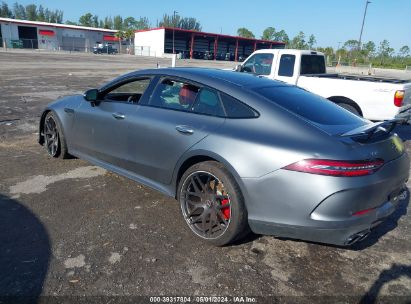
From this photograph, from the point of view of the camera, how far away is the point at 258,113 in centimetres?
318

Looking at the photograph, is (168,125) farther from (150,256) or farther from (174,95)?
(150,256)

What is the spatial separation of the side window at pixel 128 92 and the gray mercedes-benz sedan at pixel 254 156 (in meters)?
0.23

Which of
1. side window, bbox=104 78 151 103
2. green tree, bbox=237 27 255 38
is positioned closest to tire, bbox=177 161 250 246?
side window, bbox=104 78 151 103

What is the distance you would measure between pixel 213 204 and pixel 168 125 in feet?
3.11

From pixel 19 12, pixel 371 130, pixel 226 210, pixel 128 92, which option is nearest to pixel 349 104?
pixel 128 92

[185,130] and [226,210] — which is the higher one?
[185,130]

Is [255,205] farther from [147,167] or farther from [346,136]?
[147,167]

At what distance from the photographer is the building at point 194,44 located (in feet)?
240

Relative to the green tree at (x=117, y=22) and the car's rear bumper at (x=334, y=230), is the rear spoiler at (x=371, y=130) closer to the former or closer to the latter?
the car's rear bumper at (x=334, y=230)

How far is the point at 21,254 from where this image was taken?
299 centimetres

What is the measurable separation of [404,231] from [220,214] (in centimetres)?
207

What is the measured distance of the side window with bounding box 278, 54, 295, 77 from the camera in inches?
343

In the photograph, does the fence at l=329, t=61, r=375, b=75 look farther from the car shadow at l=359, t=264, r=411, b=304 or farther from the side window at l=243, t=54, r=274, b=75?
the car shadow at l=359, t=264, r=411, b=304

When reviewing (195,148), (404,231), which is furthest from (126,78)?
(404,231)
